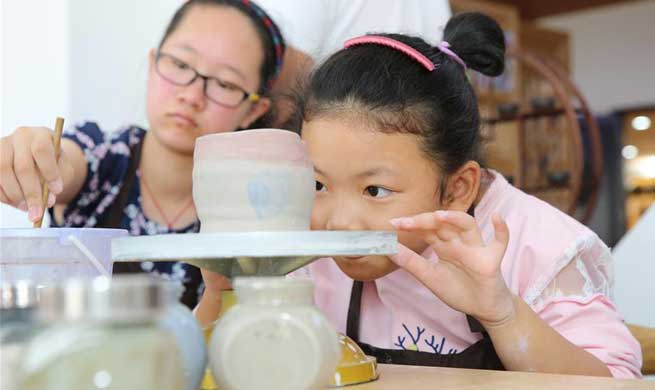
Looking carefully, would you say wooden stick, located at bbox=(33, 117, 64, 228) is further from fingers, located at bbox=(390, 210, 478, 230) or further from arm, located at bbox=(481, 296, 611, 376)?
arm, located at bbox=(481, 296, 611, 376)

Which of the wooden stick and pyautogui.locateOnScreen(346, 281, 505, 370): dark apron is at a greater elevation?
the wooden stick

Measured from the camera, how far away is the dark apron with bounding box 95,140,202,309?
5.77 feet

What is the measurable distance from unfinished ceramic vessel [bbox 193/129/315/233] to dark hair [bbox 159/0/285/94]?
1015 millimetres

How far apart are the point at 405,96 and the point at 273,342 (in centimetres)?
71

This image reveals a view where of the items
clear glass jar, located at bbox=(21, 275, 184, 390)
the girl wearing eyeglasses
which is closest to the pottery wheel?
clear glass jar, located at bbox=(21, 275, 184, 390)

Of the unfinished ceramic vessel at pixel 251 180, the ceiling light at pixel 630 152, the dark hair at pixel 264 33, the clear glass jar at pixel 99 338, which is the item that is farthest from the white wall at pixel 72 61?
the ceiling light at pixel 630 152

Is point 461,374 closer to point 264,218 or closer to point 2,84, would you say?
point 264,218

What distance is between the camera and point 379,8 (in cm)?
208

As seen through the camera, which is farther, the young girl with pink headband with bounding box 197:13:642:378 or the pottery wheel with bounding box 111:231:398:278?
the young girl with pink headband with bounding box 197:13:642:378

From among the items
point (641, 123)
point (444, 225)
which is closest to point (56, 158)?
point (444, 225)

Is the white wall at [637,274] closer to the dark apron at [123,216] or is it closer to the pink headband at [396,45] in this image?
the pink headband at [396,45]

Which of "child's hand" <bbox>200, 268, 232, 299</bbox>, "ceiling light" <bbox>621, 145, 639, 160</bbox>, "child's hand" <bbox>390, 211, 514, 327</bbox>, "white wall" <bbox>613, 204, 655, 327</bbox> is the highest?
"child's hand" <bbox>390, 211, 514, 327</bbox>

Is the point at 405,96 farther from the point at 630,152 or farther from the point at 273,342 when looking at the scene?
the point at 630,152

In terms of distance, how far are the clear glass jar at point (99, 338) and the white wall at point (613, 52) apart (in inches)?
284
